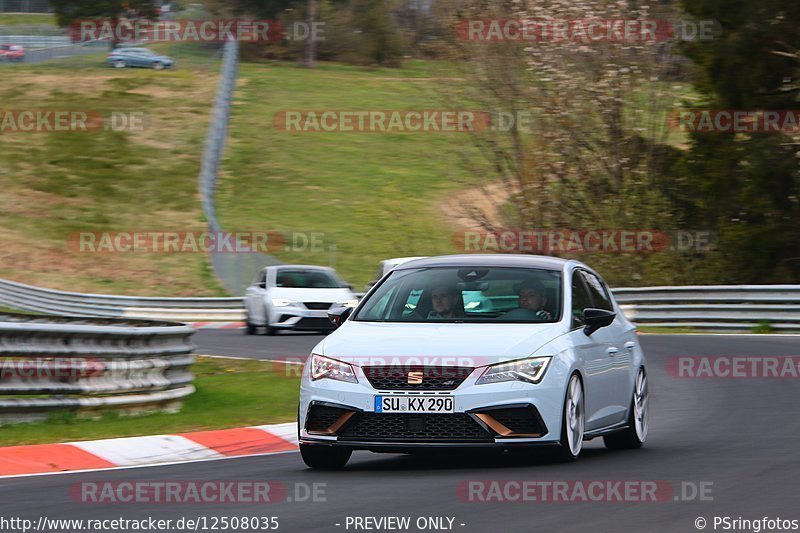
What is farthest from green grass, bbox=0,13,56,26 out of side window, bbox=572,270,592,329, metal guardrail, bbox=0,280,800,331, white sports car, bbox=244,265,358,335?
side window, bbox=572,270,592,329

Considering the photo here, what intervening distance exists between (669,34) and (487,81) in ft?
15.3

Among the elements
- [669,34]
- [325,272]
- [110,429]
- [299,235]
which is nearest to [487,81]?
[669,34]

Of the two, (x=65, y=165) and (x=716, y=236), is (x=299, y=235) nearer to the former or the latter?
(x=65, y=165)

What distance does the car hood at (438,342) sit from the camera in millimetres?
9016

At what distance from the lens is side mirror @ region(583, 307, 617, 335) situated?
9.80 m

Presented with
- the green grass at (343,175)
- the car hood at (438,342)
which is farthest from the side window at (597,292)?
the green grass at (343,175)

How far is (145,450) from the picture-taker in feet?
36.0

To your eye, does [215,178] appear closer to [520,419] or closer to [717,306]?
[717,306]

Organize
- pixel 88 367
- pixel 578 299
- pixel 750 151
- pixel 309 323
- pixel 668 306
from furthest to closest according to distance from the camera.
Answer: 1. pixel 750 151
2. pixel 668 306
3. pixel 309 323
4. pixel 88 367
5. pixel 578 299

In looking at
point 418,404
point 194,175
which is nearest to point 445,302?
point 418,404

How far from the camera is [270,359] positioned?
21047 millimetres

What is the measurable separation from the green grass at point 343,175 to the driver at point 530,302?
89.1ft

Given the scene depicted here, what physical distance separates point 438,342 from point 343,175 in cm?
5119

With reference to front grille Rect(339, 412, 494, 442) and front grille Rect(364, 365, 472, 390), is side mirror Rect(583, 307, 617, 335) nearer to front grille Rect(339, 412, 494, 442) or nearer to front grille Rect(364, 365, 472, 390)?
front grille Rect(364, 365, 472, 390)
